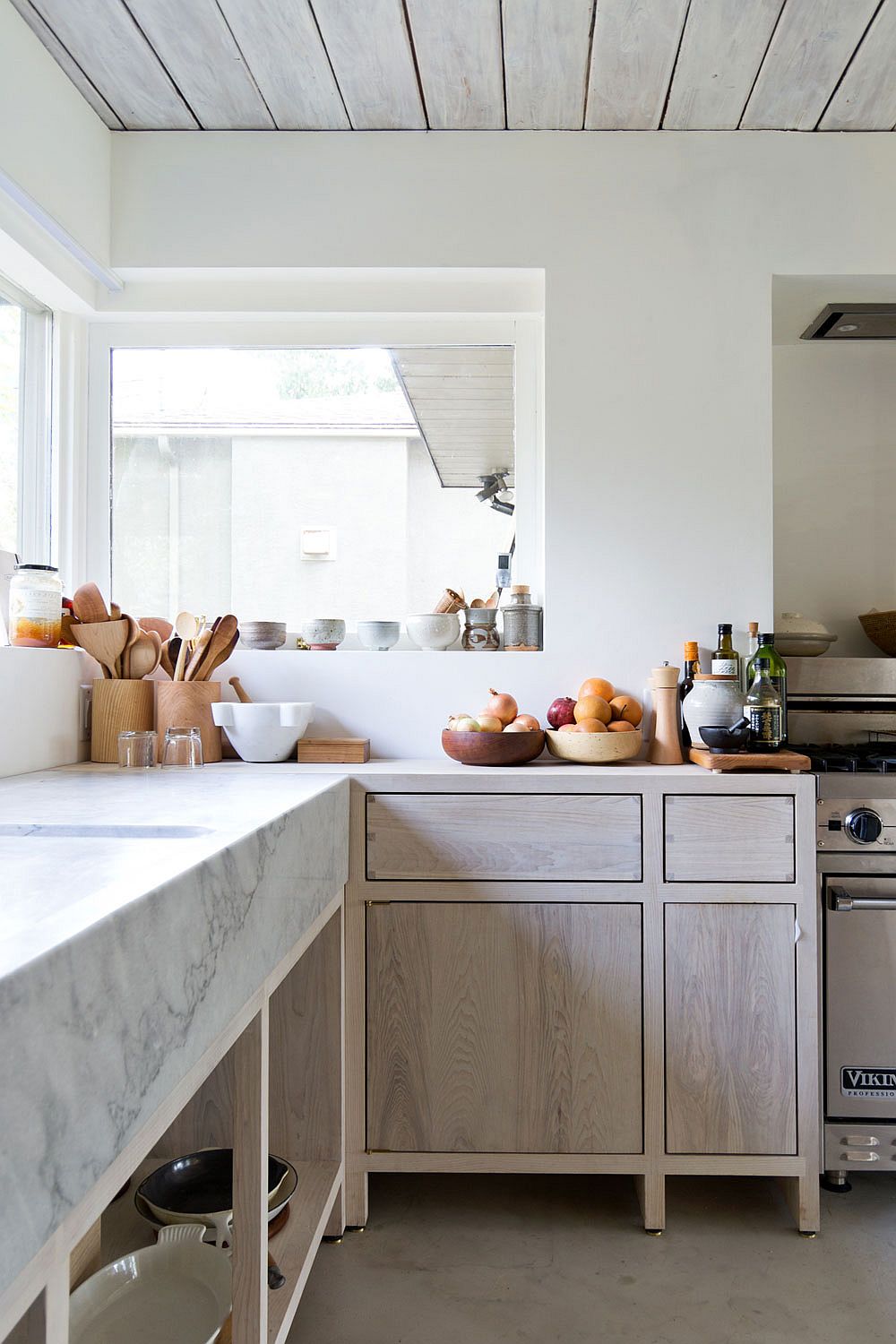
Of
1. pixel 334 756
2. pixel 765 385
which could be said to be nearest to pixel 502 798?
pixel 334 756

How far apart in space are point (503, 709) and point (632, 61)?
1.44 metres

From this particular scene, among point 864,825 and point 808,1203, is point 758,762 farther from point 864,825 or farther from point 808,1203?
point 808,1203

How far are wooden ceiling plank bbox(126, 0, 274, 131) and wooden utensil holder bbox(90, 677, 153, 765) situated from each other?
4.49 ft

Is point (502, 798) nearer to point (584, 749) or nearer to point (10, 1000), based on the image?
point (584, 749)

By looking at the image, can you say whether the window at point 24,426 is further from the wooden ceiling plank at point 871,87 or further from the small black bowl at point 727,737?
the wooden ceiling plank at point 871,87

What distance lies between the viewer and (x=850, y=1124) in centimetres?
190

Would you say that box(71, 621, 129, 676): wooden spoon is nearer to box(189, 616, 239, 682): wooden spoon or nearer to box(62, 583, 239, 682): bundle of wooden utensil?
box(62, 583, 239, 682): bundle of wooden utensil

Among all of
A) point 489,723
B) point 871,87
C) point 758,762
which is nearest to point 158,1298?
point 489,723

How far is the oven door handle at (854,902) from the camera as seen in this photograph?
6.15 feet

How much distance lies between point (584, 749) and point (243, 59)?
1683 millimetres

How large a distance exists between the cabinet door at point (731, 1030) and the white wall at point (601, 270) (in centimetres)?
66

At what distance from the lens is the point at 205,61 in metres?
2.02

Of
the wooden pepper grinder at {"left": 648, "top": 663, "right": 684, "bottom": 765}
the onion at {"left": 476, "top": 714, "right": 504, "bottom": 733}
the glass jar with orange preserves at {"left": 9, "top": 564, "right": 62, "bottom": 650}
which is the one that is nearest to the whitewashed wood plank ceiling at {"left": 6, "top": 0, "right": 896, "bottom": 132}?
the glass jar with orange preserves at {"left": 9, "top": 564, "right": 62, "bottom": 650}

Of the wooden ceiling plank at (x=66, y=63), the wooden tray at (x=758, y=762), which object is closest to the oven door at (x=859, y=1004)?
the wooden tray at (x=758, y=762)
